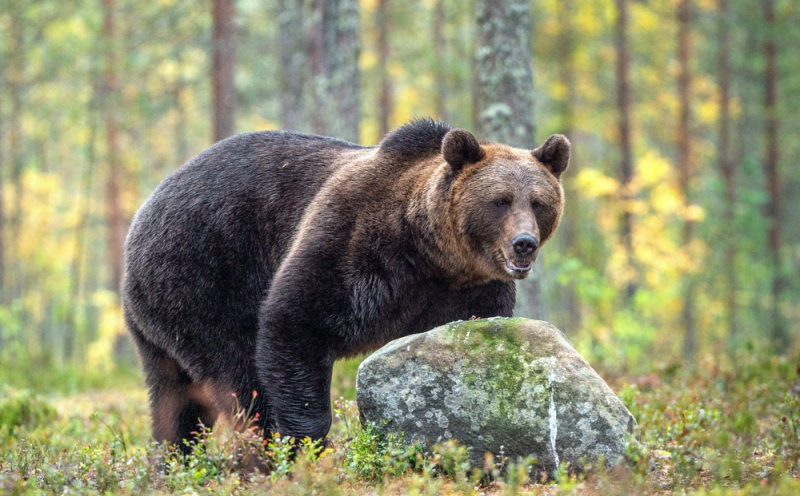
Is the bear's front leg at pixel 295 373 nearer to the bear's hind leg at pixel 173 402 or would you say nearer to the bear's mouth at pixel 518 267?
the bear's hind leg at pixel 173 402

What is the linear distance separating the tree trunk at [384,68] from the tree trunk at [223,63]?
7.87 metres

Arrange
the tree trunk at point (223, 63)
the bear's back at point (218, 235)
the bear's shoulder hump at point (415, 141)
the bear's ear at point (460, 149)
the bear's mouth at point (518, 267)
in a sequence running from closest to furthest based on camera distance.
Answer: the bear's mouth at point (518, 267)
the bear's ear at point (460, 149)
the bear's back at point (218, 235)
the bear's shoulder hump at point (415, 141)
the tree trunk at point (223, 63)

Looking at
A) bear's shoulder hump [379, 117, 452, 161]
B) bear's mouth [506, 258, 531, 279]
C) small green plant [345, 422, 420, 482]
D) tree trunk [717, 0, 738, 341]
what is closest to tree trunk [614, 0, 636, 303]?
tree trunk [717, 0, 738, 341]

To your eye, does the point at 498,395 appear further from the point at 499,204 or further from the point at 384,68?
the point at 384,68

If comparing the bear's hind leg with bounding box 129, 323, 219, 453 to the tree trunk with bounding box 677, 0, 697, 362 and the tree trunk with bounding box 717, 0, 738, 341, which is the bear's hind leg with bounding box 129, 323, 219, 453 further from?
the tree trunk with bounding box 717, 0, 738, 341

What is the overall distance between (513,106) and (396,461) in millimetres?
5407

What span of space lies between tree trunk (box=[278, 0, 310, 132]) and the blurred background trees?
64mm

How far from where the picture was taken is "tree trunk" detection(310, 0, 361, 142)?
11.6m

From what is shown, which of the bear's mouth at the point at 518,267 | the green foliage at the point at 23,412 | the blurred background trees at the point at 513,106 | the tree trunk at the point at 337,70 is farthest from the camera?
the blurred background trees at the point at 513,106

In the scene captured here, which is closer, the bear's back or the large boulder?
the large boulder

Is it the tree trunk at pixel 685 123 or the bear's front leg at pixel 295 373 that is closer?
the bear's front leg at pixel 295 373

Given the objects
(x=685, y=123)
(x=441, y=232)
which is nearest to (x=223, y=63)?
(x=441, y=232)

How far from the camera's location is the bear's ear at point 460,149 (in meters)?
5.56

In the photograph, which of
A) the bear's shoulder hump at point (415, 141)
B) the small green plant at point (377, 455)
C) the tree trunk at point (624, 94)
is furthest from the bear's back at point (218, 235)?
the tree trunk at point (624, 94)
